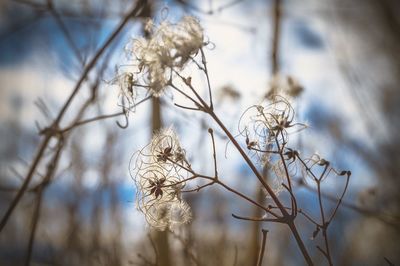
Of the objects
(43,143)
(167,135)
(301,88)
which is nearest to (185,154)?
(167,135)

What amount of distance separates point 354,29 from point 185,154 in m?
5.38

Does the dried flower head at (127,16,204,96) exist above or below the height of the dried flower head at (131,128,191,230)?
above

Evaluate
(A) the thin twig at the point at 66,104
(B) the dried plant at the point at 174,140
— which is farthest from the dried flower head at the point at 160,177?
(A) the thin twig at the point at 66,104

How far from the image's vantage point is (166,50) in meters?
1.10

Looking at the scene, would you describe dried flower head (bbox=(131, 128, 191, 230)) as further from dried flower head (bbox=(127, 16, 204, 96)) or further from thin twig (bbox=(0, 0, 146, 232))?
thin twig (bbox=(0, 0, 146, 232))

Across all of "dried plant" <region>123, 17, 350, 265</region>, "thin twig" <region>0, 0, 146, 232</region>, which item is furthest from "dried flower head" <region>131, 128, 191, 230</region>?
"thin twig" <region>0, 0, 146, 232</region>

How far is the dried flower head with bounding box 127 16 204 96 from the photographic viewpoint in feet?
3.58

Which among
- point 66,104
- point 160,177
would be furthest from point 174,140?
point 66,104

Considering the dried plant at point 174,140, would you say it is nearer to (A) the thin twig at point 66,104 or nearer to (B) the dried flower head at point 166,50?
(B) the dried flower head at point 166,50

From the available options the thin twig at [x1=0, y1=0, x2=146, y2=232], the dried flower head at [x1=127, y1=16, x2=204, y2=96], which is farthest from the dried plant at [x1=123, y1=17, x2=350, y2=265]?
the thin twig at [x1=0, y1=0, x2=146, y2=232]

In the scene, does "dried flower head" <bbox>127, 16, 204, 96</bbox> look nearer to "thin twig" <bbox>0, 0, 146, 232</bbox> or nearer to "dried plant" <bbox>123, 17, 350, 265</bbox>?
"dried plant" <bbox>123, 17, 350, 265</bbox>

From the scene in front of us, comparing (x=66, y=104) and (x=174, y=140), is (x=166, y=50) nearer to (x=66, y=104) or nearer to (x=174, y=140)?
(x=174, y=140)

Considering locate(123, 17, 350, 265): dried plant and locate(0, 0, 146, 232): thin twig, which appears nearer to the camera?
locate(123, 17, 350, 265): dried plant

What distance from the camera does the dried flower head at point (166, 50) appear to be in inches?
43.0
